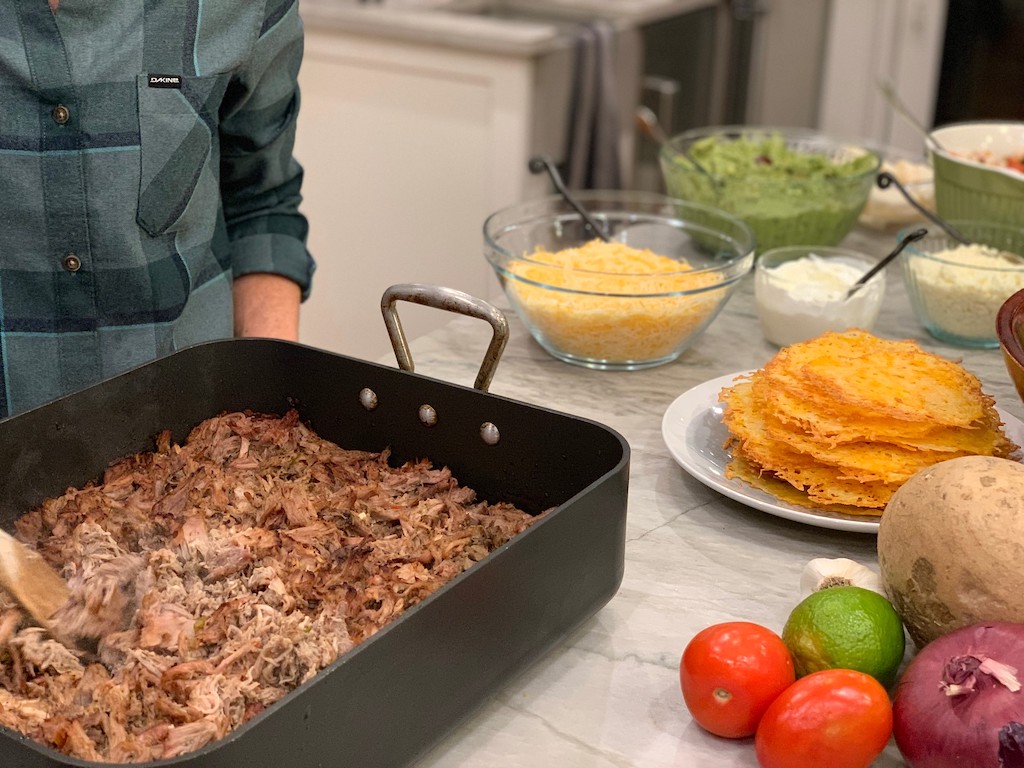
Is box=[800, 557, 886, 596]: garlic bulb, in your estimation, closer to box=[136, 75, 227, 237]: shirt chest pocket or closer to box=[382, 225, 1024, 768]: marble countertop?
box=[382, 225, 1024, 768]: marble countertop

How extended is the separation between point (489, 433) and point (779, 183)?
1.04 metres

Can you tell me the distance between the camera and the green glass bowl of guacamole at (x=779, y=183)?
1978 mm

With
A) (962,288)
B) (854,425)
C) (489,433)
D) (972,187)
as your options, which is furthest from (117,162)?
(972,187)

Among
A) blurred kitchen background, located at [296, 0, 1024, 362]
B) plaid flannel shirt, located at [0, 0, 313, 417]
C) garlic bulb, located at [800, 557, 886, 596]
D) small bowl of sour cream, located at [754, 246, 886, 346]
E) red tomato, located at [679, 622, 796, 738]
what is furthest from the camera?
Answer: blurred kitchen background, located at [296, 0, 1024, 362]

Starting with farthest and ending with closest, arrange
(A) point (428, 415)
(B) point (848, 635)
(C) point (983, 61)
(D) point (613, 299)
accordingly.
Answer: (C) point (983, 61)
(D) point (613, 299)
(A) point (428, 415)
(B) point (848, 635)

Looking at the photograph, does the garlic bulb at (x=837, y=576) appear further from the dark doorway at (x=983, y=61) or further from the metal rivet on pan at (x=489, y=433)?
the dark doorway at (x=983, y=61)

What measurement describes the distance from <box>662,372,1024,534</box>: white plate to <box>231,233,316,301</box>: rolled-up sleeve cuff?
0.60 meters

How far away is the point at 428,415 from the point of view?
3.79 feet

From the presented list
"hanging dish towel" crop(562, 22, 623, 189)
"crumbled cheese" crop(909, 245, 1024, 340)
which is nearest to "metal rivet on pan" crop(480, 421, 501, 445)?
"crumbled cheese" crop(909, 245, 1024, 340)

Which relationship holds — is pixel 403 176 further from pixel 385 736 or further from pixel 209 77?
pixel 385 736

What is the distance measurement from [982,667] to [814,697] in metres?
0.11

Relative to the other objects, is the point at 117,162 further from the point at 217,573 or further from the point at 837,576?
the point at 837,576

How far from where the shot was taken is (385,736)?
0.81 metres

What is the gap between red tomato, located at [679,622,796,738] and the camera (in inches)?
34.7
